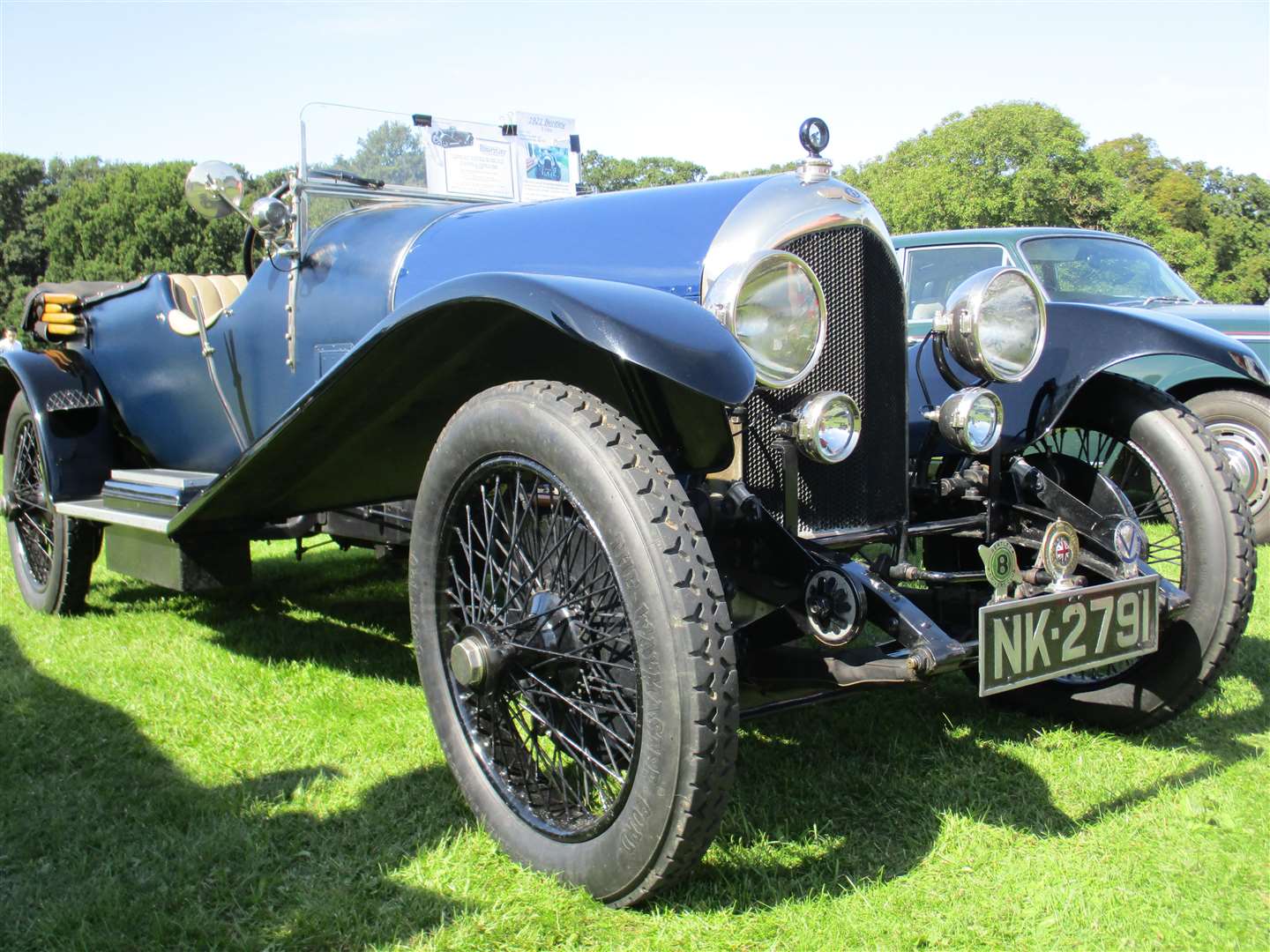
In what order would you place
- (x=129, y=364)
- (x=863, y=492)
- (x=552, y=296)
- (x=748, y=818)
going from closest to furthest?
1. (x=552, y=296)
2. (x=748, y=818)
3. (x=863, y=492)
4. (x=129, y=364)

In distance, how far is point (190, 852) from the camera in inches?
87.5

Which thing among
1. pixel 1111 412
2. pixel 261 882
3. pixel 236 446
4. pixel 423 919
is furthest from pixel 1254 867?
pixel 236 446

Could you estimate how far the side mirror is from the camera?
339 cm

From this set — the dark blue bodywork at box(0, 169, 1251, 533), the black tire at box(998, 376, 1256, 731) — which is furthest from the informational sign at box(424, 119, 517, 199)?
the black tire at box(998, 376, 1256, 731)

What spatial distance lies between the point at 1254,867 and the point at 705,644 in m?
1.33

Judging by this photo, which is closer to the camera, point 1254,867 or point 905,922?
point 905,922

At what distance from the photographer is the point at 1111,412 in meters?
2.96

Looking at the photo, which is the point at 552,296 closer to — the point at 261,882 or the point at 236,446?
the point at 261,882

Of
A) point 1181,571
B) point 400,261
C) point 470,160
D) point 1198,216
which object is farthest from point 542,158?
point 1198,216

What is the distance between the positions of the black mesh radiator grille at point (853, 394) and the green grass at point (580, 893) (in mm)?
704

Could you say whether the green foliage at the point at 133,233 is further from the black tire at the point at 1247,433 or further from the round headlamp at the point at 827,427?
the round headlamp at the point at 827,427

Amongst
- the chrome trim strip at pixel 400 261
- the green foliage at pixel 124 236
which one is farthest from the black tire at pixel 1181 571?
the green foliage at pixel 124 236

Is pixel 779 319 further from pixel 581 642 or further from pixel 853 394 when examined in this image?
pixel 581 642

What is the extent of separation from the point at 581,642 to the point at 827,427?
71 cm
